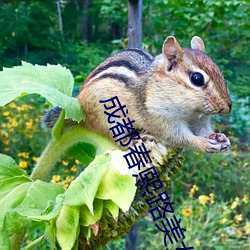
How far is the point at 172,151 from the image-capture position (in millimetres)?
585

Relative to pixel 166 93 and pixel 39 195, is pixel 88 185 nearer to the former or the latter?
pixel 39 195

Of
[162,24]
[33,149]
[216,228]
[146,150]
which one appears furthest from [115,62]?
[33,149]

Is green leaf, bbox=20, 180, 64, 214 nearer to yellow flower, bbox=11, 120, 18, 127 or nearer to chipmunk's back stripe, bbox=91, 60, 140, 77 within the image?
chipmunk's back stripe, bbox=91, 60, 140, 77

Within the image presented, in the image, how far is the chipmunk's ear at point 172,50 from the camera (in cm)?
74

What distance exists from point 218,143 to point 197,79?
0.13 m

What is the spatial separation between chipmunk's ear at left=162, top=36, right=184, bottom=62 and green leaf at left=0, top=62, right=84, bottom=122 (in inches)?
6.8

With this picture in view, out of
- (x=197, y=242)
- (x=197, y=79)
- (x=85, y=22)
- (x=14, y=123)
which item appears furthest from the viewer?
(x=85, y=22)

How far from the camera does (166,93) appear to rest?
2.61ft

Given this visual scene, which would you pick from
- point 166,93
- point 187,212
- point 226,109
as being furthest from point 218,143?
point 187,212

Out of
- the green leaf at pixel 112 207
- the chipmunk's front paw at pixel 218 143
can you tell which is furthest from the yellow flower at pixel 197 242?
the green leaf at pixel 112 207

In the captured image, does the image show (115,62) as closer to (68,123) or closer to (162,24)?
(68,123)

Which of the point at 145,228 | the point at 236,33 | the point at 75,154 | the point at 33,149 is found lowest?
the point at 145,228

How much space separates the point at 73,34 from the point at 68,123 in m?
4.22

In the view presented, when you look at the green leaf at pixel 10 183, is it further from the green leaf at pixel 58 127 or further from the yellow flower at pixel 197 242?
the yellow flower at pixel 197 242
